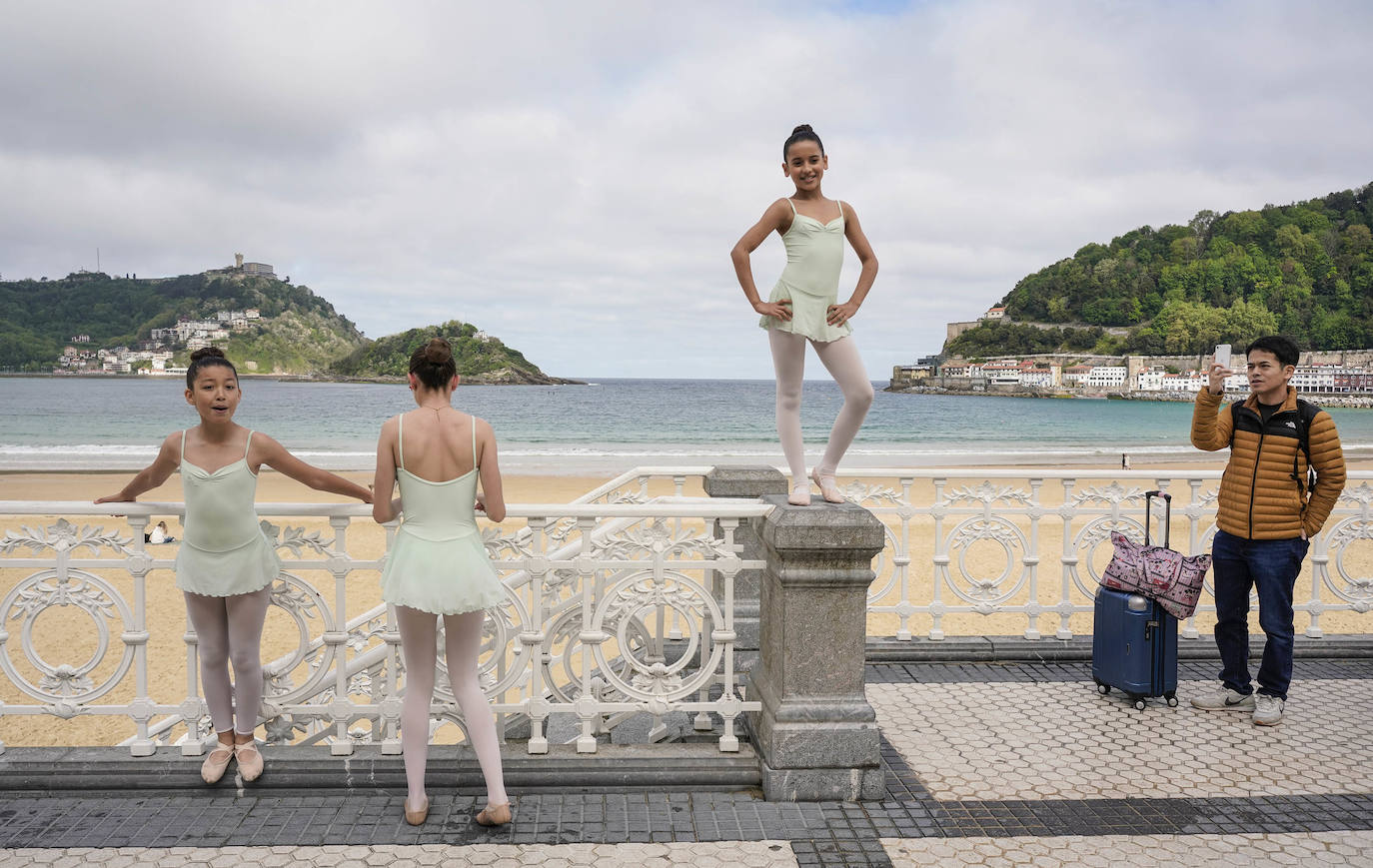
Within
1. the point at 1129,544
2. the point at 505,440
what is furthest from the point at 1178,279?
the point at 1129,544

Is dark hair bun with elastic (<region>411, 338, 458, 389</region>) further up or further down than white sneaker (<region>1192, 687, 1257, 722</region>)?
further up

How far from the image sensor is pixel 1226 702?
468 cm

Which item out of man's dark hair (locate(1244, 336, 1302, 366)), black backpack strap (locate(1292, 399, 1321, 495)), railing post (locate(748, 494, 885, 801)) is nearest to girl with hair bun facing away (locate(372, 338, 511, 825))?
railing post (locate(748, 494, 885, 801))

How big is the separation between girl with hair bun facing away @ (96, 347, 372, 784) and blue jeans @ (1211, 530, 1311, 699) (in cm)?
454

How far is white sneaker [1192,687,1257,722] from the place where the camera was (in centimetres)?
467

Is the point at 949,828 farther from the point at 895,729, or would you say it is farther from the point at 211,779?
the point at 211,779

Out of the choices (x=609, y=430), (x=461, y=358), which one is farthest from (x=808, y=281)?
(x=461, y=358)

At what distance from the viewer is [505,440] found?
4169cm

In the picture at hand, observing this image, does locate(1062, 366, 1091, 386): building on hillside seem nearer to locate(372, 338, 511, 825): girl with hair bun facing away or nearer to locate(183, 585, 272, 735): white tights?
locate(372, 338, 511, 825): girl with hair bun facing away

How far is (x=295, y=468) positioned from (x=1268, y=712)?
5012 mm

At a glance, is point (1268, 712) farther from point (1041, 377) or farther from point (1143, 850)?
point (1041, 377)

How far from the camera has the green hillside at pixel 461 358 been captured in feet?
402

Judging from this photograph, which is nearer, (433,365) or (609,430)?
(433,365)

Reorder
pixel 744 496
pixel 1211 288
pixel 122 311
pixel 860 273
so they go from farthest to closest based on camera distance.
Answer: pixel 122 311
pixel 1211 288
pixel 744 496
pixel 860 273
